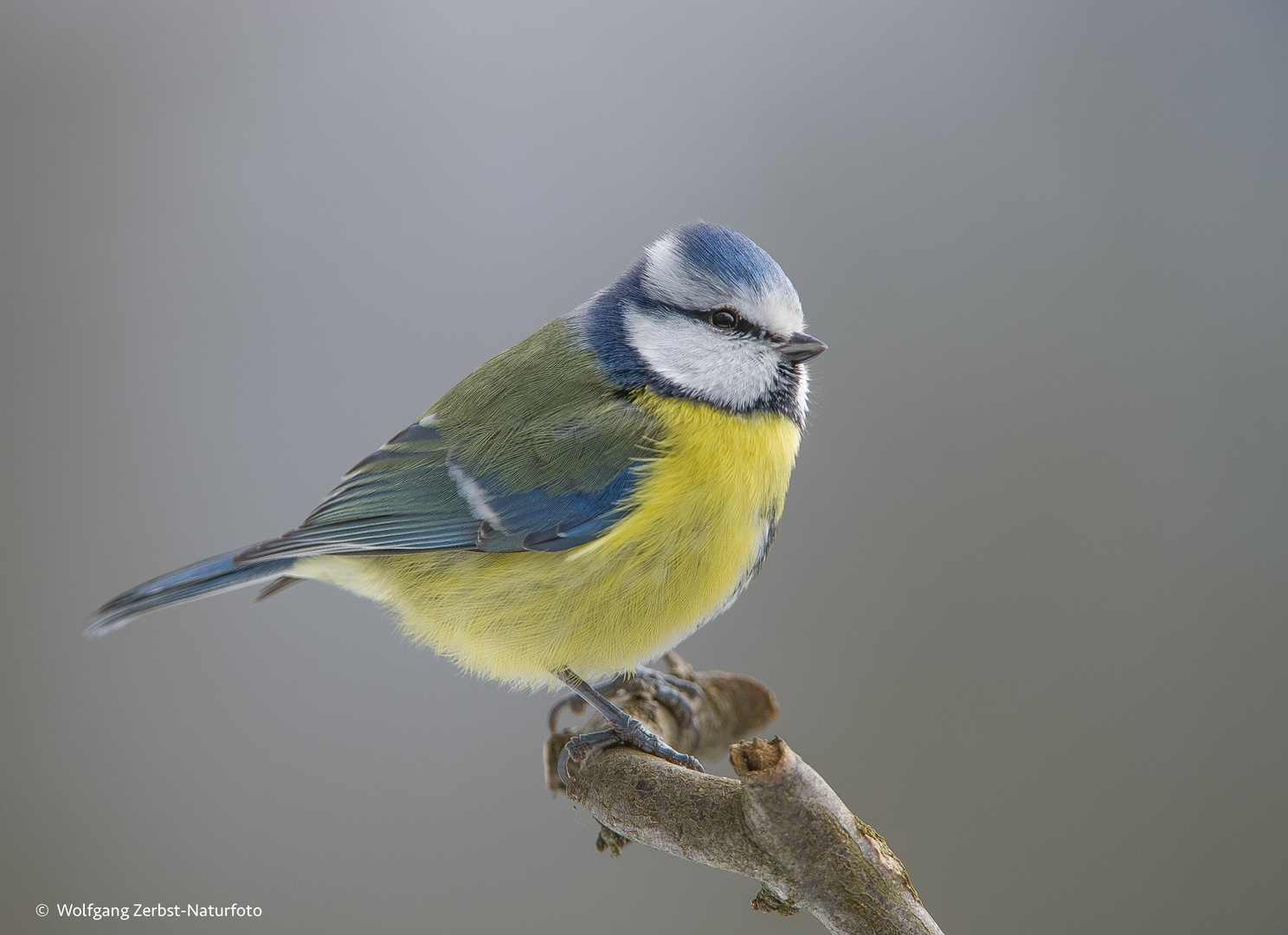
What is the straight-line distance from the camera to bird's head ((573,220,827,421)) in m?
1.01

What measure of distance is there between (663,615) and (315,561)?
41cm

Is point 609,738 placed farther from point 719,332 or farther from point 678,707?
point 719,332

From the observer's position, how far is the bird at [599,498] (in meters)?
0.98

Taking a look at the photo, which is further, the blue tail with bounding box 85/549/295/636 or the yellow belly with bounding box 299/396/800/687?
the blue tail with bounding box 85/549/295/636

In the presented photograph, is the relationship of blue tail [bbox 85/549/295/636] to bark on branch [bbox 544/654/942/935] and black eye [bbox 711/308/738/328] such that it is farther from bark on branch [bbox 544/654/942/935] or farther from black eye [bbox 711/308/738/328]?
black eye [bbox 711/308/738/328]

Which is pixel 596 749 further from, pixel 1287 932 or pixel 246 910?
pixel 1287 932

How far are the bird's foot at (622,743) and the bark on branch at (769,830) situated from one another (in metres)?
0.02

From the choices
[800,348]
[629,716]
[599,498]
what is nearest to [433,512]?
[599,498]

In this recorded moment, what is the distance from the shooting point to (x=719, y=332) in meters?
1.03

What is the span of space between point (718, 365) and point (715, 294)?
0.23 ft

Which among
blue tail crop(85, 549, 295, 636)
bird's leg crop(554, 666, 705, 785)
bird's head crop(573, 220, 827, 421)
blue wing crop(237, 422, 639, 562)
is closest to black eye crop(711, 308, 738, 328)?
bird's head crop(573, 220, 827, 421)

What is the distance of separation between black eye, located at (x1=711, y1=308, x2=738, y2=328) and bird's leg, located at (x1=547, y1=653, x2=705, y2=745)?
Result: 0.41 meters

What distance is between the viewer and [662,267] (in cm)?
107

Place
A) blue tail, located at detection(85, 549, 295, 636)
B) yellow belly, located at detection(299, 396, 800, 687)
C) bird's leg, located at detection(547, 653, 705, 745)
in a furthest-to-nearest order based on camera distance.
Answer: bird's leg, located at detection(547, 653, 705, 745)
blue tail, located at detection(85, 549, 295, 636)
yellow belly, located at detection(299, 396, 800, 687)
